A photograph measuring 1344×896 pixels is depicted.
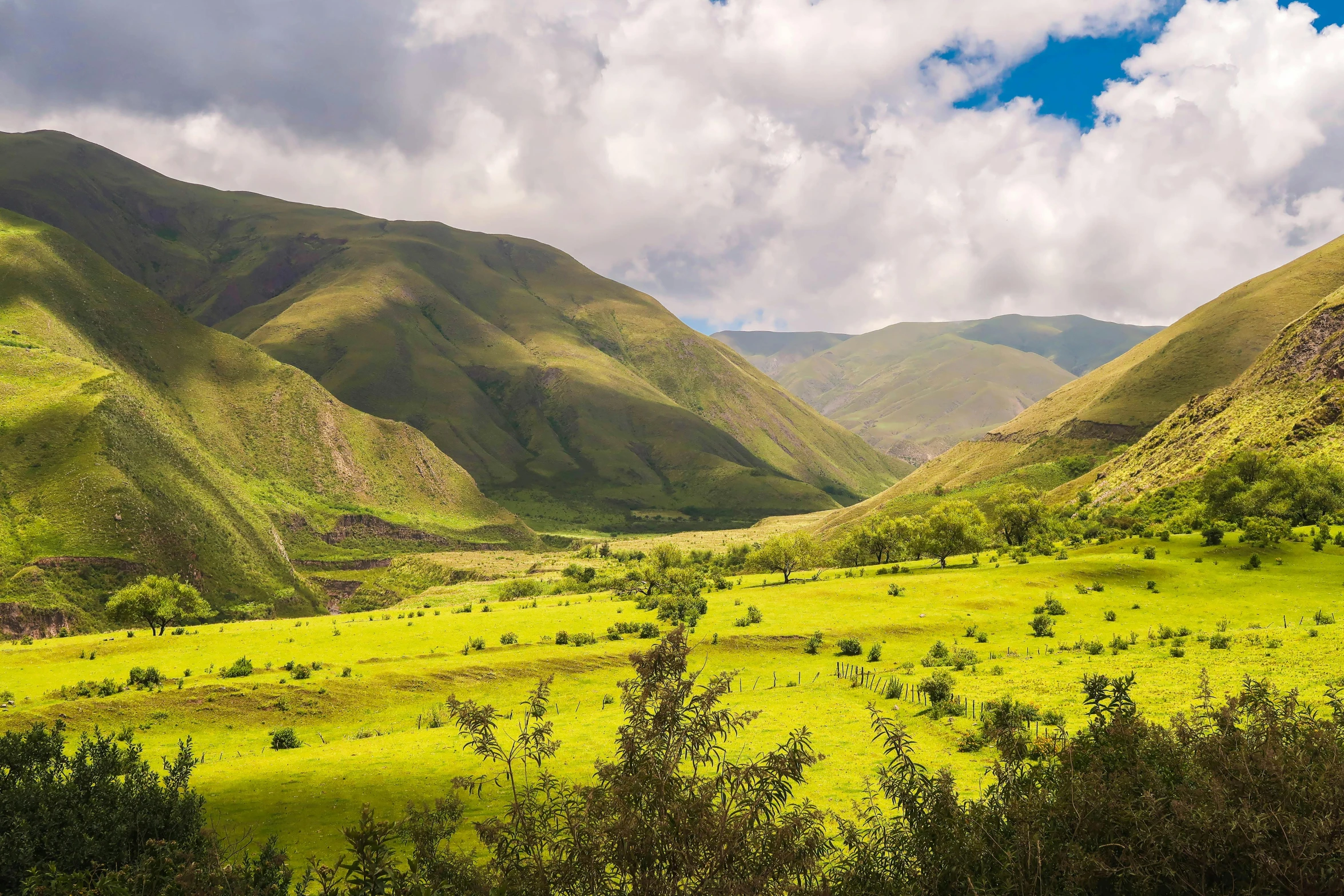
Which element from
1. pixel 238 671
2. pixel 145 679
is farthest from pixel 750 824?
pixel 238 671

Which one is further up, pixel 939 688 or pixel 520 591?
pixel 939 688

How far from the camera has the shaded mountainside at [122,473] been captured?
96.5 m

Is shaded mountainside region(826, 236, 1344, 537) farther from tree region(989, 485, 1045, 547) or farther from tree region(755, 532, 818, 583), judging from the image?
tree region(755, 532, 818, 583)

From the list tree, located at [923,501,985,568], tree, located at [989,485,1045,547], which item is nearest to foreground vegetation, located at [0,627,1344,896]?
tree, located at [923,501,985,568]

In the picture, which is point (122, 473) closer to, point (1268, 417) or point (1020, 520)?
point (1020, 520)

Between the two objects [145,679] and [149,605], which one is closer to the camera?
[145,679]

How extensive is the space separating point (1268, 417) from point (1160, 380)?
76.7 meters

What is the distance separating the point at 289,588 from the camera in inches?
4727

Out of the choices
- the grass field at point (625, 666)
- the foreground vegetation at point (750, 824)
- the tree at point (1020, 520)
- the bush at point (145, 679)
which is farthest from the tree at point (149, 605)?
the tree at point (1020, 520)

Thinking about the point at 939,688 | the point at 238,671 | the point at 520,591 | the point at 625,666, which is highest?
the point at 238,671

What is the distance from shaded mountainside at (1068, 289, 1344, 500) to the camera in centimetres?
8062

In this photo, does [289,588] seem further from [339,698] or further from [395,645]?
[339,698]

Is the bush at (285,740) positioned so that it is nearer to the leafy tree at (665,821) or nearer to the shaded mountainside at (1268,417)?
the leafy tree at (665,821)

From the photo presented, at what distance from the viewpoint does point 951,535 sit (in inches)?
3142
